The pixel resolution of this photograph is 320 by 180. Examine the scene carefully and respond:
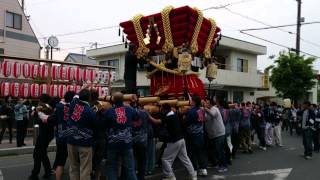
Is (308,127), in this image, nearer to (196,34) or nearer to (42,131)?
(196,34)

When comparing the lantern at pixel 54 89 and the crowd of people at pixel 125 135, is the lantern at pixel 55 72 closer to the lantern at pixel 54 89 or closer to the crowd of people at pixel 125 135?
the lantern at pixel 54 89

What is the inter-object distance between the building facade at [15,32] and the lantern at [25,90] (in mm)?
10112

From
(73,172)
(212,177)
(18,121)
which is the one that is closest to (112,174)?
(73,172)

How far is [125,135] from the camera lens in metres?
7.21

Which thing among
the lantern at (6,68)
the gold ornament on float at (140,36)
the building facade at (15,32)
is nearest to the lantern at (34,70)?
the lantern at (6,68)

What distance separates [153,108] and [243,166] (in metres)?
3.56

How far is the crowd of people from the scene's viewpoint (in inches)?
283

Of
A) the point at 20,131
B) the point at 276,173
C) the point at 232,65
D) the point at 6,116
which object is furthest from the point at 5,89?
the point at 232,65

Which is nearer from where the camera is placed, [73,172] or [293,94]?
[73,172]

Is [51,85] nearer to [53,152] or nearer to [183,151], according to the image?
[53,152]

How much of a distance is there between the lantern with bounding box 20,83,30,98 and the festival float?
6955 mm

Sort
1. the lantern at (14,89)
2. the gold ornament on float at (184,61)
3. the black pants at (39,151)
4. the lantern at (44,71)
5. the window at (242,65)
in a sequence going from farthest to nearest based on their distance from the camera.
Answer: the window at (242,65) < the lantern at (44,71) < the lantern at (14,89) < the gold ornament on float at (184,61) < the black pants at (39,151)

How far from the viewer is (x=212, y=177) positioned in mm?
9664

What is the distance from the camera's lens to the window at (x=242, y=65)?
33875mm
